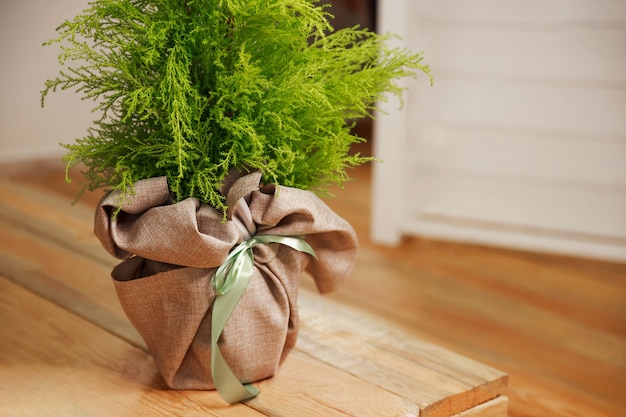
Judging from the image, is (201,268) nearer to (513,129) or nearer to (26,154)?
(513,129)

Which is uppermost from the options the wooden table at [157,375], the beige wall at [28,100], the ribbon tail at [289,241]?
the beige wall at [28,100]

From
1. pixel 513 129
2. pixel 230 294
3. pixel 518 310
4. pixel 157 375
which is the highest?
pixel 513 129

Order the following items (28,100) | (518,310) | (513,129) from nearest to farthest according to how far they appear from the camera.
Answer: (518,310) → (513,129) → (28,100)

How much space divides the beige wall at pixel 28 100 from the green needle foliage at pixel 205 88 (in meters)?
1.21

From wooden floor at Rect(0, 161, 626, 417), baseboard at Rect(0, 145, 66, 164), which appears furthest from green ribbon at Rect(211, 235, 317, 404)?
baseboard at Rect(0, 145, 66, 164)

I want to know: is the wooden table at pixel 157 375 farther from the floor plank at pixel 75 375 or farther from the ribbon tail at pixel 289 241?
the ribbon tail at pixel 289 241

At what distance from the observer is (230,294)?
0.89m

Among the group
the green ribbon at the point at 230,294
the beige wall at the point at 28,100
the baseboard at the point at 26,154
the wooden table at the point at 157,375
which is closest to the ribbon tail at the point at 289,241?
the green ribbon at the point at 230,294

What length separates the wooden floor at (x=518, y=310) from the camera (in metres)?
1.55

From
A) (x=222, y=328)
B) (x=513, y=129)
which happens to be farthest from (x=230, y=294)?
(x=513, y=129)

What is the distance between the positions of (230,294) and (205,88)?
0.23m

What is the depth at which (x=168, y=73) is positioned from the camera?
33.4 inches

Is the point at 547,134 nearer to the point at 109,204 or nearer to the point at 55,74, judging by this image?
the point at 55,74

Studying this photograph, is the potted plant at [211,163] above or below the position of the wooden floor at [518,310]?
above
